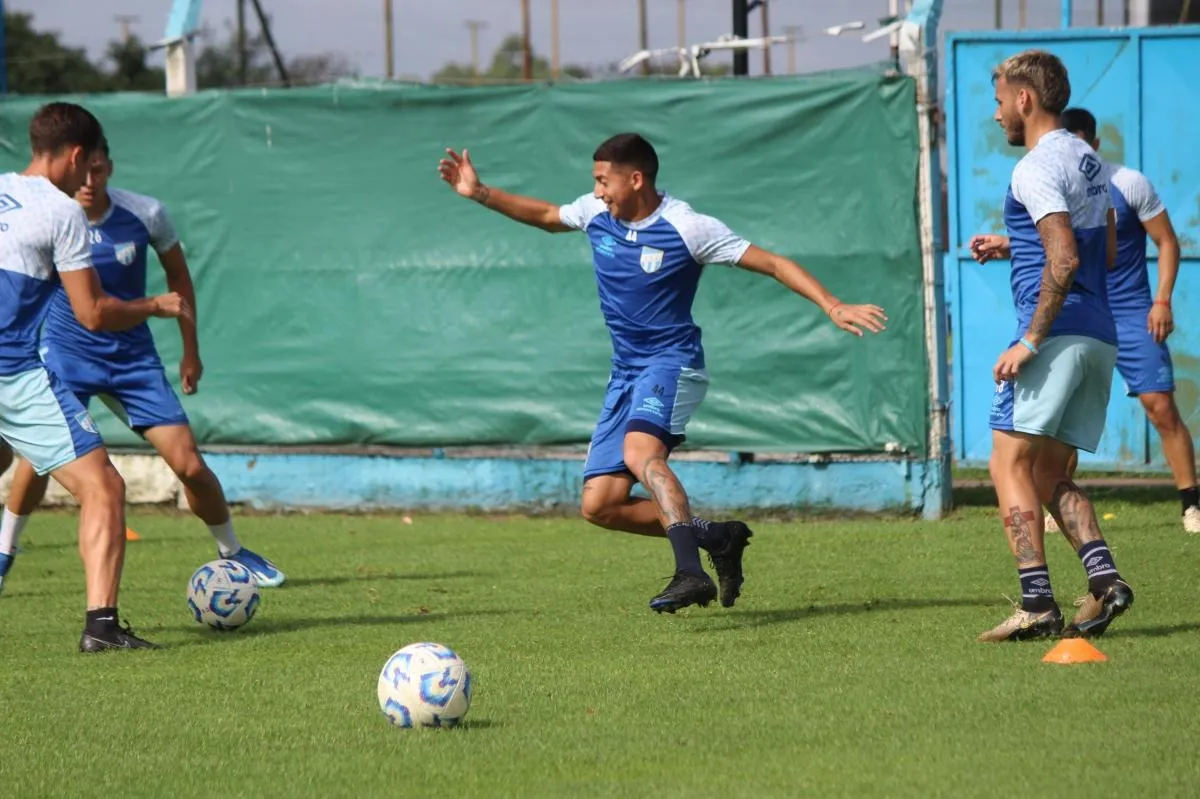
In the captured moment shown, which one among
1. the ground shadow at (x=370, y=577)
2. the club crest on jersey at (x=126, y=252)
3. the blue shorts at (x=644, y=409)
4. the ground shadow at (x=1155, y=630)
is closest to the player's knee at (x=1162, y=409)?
the ground shadow at (x=1155, y=630)

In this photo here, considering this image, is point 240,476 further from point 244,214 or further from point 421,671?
point 421,671

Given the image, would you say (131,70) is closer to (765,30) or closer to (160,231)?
(765,30)

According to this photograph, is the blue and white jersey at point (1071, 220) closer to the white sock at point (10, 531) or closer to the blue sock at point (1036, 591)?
the blue sock at point (1036, 591)

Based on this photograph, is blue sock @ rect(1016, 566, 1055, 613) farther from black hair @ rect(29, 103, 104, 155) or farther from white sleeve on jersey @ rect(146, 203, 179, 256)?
white sleeve on jersey @ rect(146, 203, 179, 256)

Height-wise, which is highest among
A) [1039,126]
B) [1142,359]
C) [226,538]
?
[1039,126]

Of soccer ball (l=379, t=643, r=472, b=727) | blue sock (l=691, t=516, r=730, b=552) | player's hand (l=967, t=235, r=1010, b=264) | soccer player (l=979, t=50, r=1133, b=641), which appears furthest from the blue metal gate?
soccer ball (l=379, t=643, r=472, b=727)

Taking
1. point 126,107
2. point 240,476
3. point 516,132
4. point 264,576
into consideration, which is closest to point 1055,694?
point 264,576

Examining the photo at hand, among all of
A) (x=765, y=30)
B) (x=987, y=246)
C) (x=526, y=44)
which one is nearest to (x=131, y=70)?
(x=526, y=44)

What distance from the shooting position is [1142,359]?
9766 mm

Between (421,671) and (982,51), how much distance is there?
8.47 m

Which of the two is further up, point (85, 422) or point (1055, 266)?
point (1055, 266)

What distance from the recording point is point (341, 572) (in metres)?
9.55

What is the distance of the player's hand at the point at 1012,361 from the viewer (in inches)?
256

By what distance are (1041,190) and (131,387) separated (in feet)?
15.4
